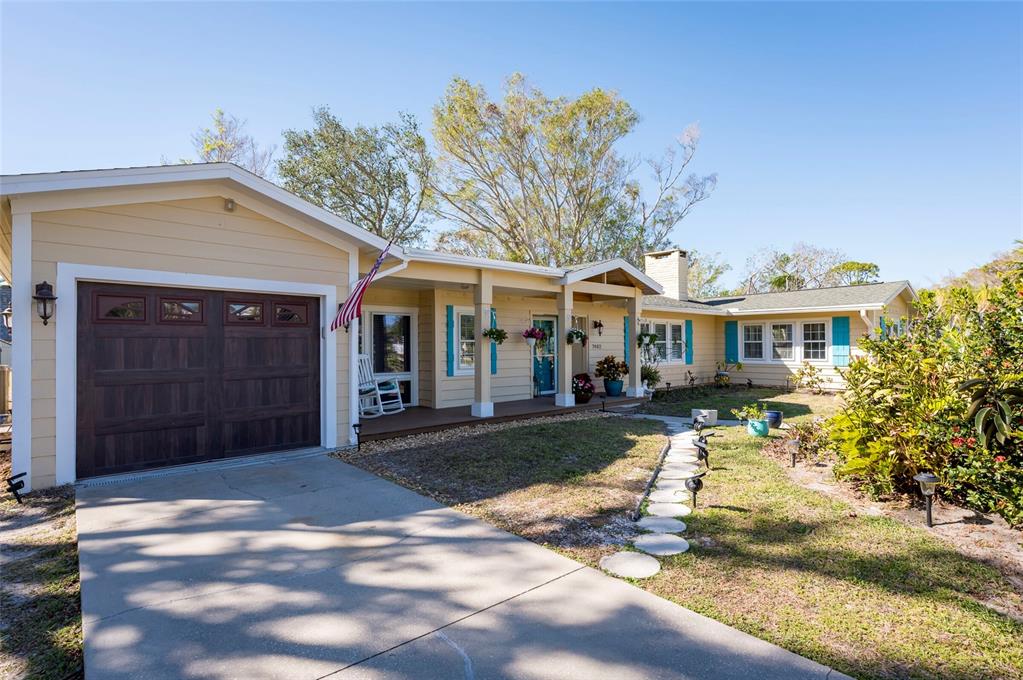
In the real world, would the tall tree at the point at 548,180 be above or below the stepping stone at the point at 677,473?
above

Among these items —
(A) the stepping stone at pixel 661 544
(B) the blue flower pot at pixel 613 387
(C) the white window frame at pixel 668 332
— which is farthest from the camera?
(C) the white window frame at pixel 668 332

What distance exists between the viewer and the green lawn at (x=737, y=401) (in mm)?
9648

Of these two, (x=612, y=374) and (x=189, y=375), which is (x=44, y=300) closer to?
(x=189, y=375)

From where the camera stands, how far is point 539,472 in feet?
17.1

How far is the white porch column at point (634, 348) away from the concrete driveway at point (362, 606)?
8183 millimetres

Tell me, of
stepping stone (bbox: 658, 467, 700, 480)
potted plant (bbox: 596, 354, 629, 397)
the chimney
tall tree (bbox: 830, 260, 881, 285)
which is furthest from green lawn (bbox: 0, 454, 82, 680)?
tall tree (bbox: 830, 260, 881, 285)

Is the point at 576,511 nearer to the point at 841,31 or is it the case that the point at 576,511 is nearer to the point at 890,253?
the point at 841,31

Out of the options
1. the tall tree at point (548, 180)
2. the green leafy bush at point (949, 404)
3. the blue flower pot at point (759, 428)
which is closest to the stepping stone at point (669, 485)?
the green leafy bush at point (949, 404)

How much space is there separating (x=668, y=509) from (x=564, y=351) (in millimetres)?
5662

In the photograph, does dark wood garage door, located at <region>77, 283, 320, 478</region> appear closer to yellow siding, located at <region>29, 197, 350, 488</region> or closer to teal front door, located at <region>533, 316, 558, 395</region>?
yellow siding, located at <region>29, 197, 350, 488</region>

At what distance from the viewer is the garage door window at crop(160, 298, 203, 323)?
5113 millimetres

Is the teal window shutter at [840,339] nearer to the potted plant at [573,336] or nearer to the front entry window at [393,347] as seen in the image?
the potted plant at [573,336]

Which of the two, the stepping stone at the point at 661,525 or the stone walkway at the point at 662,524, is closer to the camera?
the stone walkway at the point at 662,524

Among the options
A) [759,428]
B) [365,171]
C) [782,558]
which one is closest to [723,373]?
[759,428]
